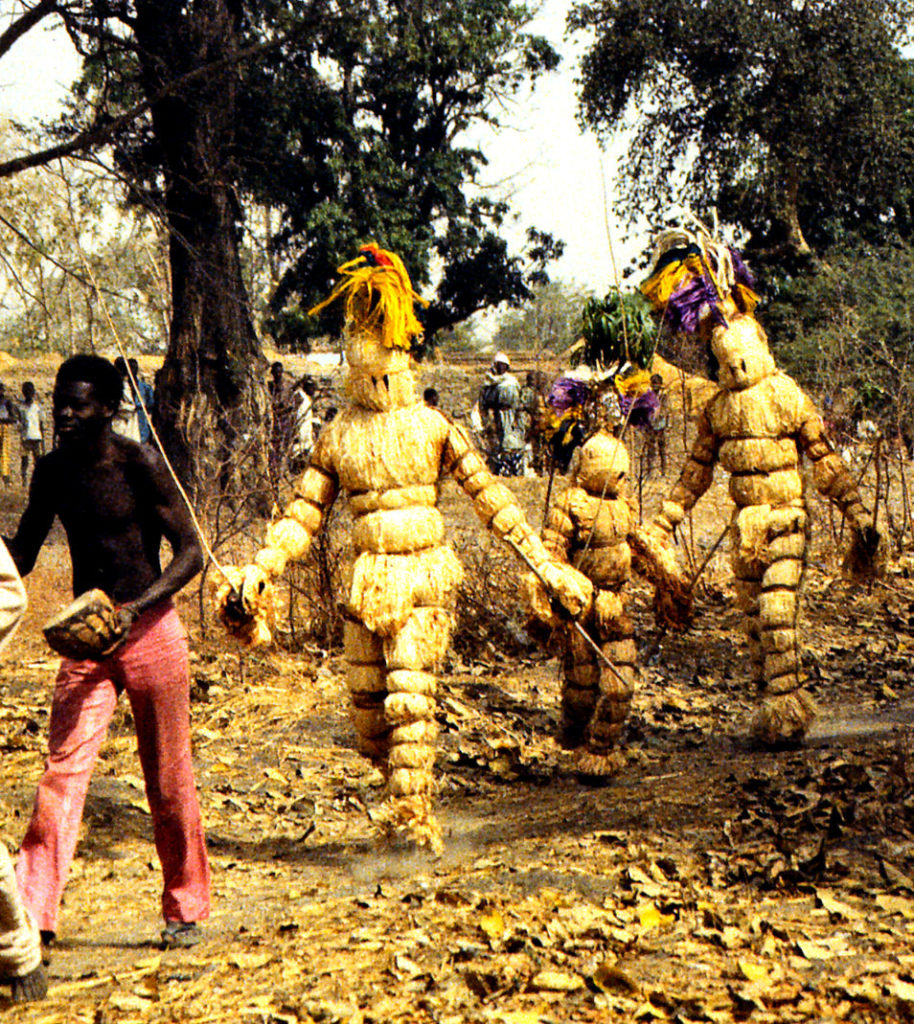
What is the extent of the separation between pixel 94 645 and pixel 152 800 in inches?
26.1

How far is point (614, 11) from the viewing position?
22.6m

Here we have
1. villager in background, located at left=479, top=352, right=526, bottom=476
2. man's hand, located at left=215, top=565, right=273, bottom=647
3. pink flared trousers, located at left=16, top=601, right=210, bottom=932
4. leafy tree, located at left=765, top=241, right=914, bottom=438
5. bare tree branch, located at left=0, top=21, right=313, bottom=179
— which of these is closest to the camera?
pink flared trousers, located at left=16, top=601, right=210, bottom=932


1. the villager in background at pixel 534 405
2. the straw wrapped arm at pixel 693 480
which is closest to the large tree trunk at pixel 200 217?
the villager in background at pixel 534 405

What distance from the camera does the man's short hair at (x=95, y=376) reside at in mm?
3840

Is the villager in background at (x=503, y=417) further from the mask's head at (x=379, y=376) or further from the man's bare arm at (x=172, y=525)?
the man's bare arm at (x=172, y=525)

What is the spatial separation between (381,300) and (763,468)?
2.37 m

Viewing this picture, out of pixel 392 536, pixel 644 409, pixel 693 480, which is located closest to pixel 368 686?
pixel 392 536

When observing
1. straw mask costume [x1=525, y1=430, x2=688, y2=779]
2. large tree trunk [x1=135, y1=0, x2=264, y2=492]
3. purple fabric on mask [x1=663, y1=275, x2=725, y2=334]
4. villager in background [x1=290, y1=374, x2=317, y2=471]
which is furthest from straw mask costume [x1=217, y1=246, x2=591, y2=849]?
large tree trunk [x1=135, y1=0, x2=264, y2=492]

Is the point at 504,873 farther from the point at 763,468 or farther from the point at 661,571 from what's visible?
the point at 763,468

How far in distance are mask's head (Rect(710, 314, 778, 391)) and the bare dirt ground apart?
189 centimetres

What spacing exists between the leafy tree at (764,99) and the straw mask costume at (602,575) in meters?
17.8

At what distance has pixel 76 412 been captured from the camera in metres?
3.83

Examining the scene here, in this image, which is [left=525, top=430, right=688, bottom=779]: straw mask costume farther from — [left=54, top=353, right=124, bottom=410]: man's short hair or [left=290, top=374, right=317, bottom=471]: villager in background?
[left=54, top=353, right=124, bottom=410]: man's short hair

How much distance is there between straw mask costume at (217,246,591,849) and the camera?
485cm
